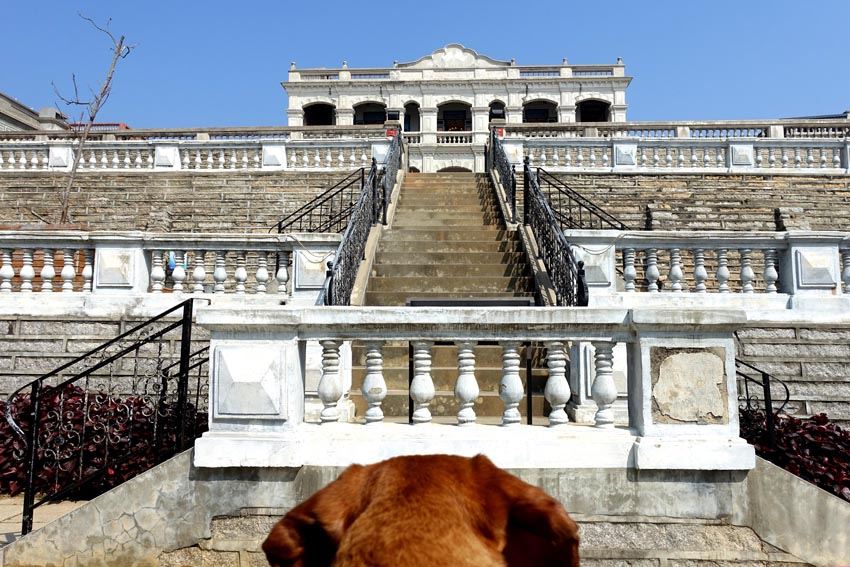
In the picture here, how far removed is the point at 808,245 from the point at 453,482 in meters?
8.78

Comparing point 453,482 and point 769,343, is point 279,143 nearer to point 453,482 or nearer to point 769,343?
point 769,343

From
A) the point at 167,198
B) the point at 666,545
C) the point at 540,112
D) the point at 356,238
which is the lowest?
the point at 666,545

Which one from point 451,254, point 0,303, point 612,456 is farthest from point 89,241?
point 612,456

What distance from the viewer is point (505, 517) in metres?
1.54

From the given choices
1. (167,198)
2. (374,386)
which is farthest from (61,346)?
(167,198)

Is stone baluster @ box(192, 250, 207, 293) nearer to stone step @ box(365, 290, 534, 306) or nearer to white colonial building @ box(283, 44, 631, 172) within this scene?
stone step @ box(365, 290, 534, 306)

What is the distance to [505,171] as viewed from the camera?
14125 mm

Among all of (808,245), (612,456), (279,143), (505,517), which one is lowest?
(612,456)

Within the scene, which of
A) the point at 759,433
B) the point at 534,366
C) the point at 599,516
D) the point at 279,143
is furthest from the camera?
the point at 279,143

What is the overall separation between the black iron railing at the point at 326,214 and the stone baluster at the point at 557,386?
824 centimetres

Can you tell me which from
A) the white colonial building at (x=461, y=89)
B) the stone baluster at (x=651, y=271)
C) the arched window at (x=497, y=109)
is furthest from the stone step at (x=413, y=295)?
the arched window at (x=497, y=109)

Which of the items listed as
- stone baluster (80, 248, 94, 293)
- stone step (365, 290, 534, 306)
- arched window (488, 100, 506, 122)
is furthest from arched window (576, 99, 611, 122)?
stone baluster (80, 248, 94, 293)

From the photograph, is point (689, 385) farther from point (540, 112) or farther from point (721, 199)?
point (540, 112)

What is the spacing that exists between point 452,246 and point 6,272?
7.15m
